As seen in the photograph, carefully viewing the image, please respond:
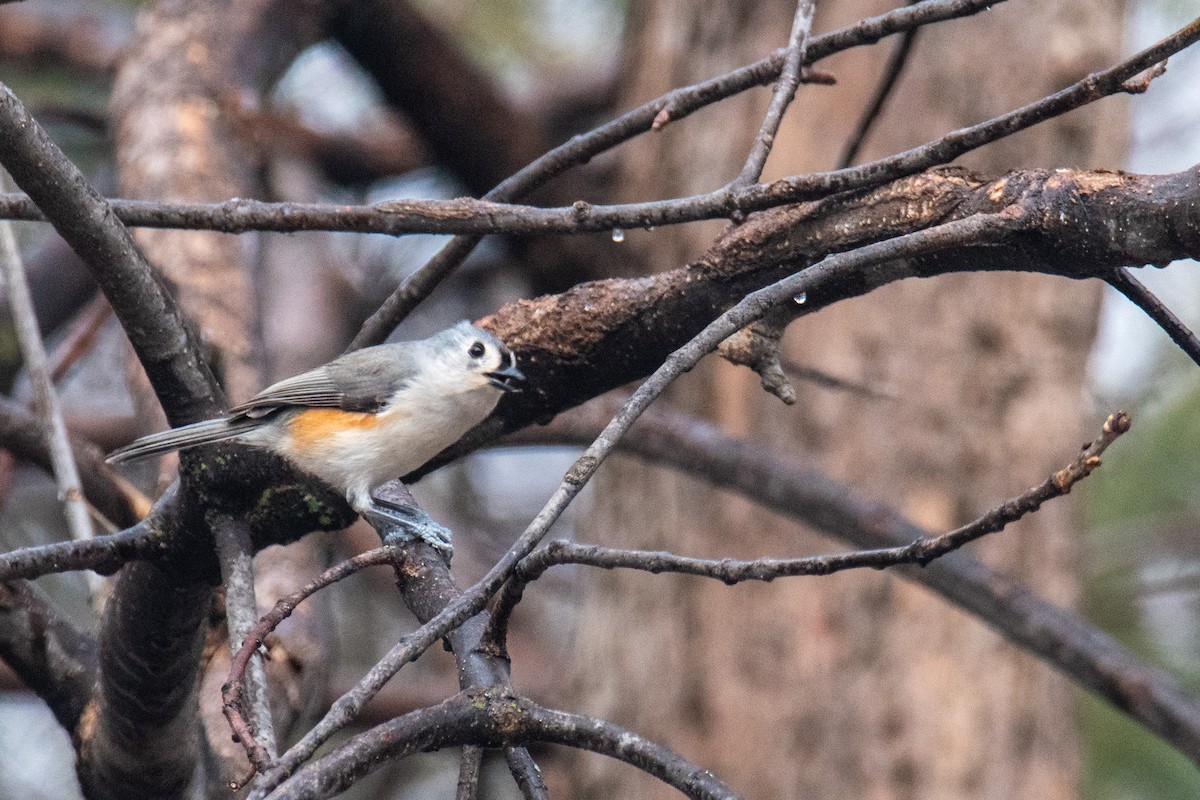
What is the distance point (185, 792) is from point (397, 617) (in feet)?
14.2

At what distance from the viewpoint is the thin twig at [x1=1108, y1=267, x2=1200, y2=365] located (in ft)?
4.97

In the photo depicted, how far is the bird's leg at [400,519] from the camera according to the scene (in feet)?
6.49

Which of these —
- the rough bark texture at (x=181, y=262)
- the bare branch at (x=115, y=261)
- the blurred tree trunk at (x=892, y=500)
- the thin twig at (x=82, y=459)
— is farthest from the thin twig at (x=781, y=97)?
the blurred tree trunk at (x=892, y=500)

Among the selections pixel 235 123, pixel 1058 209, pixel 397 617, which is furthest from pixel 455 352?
pixel 397 617

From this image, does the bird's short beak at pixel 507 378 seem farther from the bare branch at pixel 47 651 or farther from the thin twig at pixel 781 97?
the bare branch at pixel 47 651

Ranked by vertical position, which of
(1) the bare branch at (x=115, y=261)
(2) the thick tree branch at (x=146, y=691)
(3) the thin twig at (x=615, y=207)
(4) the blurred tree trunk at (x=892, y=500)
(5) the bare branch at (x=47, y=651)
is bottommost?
(2) the thick tree branch at (x=146, y=691)

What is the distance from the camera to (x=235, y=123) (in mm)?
4129

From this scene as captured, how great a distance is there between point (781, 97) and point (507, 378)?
630 millimetres

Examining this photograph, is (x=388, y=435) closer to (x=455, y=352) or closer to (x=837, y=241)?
(x=455, y=352)

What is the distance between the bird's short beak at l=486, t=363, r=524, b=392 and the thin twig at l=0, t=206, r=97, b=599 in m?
0.87

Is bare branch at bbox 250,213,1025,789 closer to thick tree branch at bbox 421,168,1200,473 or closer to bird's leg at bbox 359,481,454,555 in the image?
thick tree branch at bbox 421,168,1200,473

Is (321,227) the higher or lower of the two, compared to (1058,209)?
higher

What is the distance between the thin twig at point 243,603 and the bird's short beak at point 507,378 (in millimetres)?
476

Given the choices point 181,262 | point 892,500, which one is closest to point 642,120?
point 181,262
